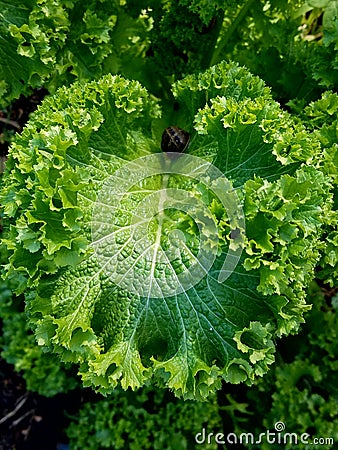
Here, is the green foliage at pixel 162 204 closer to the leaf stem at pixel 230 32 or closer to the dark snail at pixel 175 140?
the dark snail at pixel 175 140

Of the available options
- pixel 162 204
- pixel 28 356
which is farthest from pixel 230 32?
pixel 28 356

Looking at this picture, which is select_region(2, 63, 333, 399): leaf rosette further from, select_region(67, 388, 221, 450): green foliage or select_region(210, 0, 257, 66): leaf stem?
select_region(67, 388, 221, 450): green foliage

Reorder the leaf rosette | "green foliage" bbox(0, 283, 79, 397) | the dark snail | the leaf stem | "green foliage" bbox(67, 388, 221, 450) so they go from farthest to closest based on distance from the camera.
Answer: "green foliage" bbox(0, 283, 79, 397), "green foliage" bbox(67, 388, 221, 450), the leaf stem, the dark snail, the leaf rosette

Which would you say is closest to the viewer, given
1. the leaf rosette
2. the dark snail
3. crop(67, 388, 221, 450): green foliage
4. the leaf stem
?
the leaf rosette

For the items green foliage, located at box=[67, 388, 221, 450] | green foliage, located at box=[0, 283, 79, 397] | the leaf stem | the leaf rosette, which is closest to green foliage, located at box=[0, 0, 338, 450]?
the leaf rosette

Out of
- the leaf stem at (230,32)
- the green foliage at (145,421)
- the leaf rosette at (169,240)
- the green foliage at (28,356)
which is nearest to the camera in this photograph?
the leaf rosette at (169,240)

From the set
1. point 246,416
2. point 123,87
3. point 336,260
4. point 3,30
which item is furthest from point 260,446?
point 3,30

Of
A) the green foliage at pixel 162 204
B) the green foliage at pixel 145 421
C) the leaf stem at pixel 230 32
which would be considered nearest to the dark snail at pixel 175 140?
the green foliage at pixel 162 204
